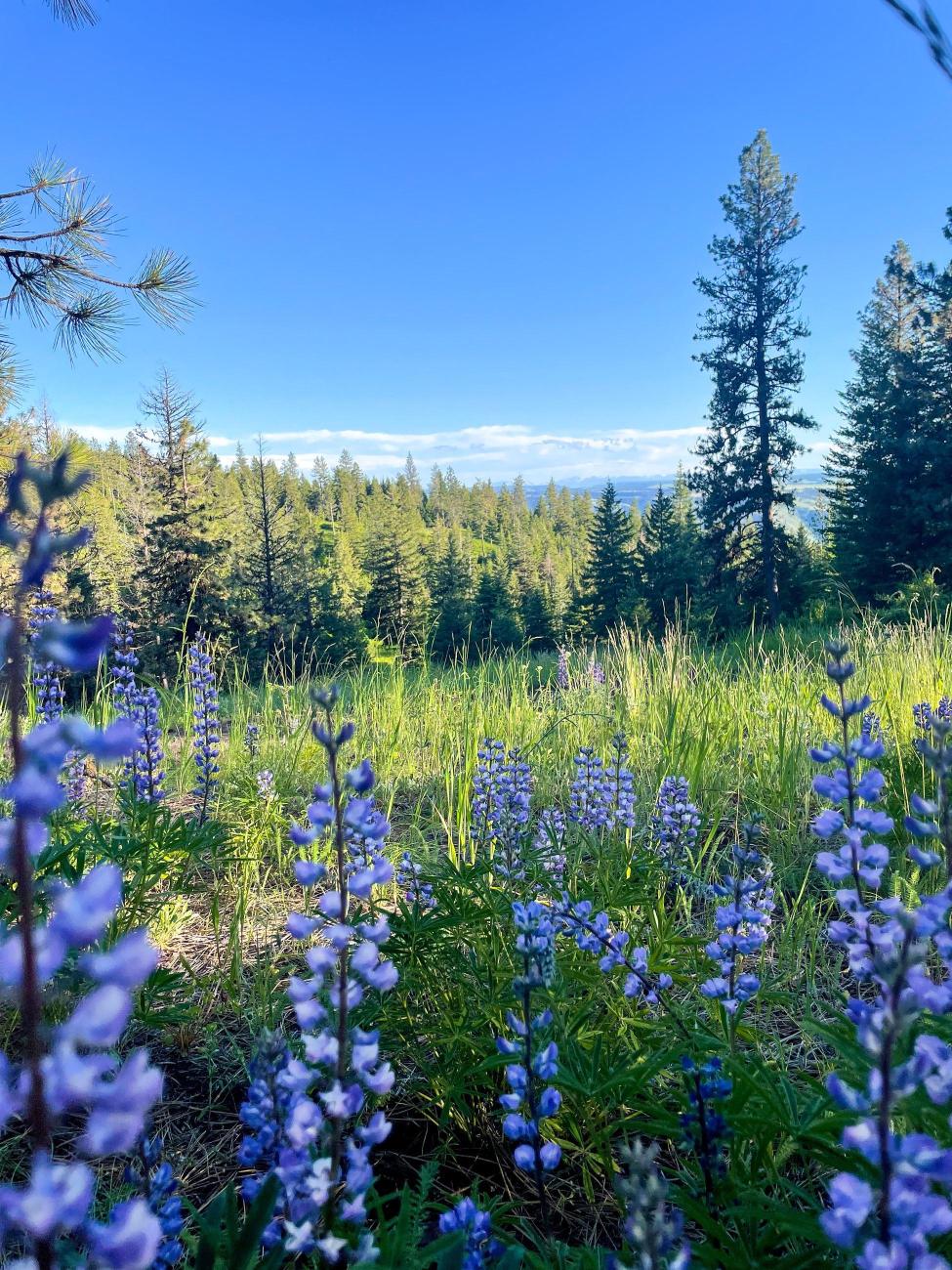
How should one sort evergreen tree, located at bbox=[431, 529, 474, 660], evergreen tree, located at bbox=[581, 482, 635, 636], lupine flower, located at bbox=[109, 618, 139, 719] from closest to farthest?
lupine flower, located at bbox=[109, 618, 139, 719], evergreen tree, located at bbox=[581, 482, 635, 636], evergreen tree, located at bbox=[431, 529, 474, 660]

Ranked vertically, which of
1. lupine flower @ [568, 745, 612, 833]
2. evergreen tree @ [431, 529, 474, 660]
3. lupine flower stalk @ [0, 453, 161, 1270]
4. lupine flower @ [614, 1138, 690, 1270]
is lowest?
evergreen tree @ [431, 529, 474, 660]

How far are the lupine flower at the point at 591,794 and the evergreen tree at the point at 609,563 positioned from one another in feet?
131

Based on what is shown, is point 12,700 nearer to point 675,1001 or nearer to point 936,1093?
point 936,1093

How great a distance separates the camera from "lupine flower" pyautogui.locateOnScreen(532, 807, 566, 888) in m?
2.45

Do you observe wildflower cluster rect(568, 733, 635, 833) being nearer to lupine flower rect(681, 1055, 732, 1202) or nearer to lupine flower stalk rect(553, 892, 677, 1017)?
lupine flower stalk rect(553, 892, 677, 1017)

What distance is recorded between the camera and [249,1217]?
0.90 metres

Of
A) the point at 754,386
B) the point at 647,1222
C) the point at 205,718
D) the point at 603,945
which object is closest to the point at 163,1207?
the point at 647,1222

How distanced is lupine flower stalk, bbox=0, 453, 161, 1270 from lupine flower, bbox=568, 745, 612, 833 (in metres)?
2.45

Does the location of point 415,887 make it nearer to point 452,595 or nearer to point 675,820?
point 675,820

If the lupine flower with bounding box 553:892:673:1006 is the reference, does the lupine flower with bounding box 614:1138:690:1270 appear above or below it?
above

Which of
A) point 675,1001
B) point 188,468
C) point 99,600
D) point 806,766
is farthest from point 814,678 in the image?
point 99,600

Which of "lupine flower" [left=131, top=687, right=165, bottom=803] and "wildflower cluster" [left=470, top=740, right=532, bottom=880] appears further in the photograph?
"lupine flower" [left=131, top=687, right=165, bottom=803]

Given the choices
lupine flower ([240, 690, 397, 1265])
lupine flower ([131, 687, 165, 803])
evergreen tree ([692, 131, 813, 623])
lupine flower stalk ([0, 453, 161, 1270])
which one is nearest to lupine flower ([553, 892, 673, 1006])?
lupine flower ([240, 690, 397, 1265])

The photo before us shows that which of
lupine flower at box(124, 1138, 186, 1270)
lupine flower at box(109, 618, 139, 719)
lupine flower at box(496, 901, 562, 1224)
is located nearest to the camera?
lupine flower at box(124, 1138, 186, 1270)
